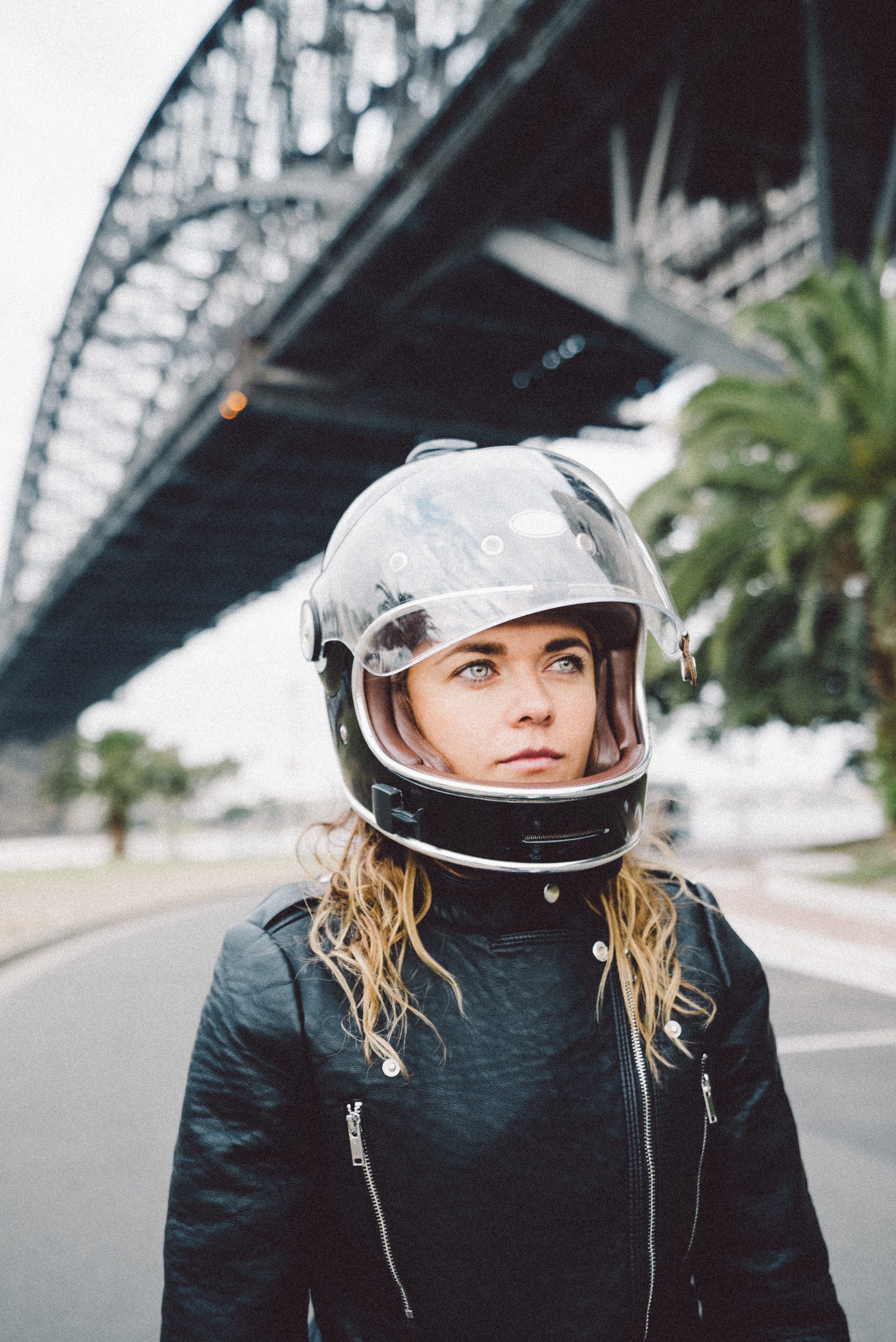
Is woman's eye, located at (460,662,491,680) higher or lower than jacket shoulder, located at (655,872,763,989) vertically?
higher

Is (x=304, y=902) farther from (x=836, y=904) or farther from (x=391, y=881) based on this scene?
(x=836, y=904)

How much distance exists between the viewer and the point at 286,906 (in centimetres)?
124

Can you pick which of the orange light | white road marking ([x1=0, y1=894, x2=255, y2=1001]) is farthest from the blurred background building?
white road marking ([x1=0, y1=894, x2=255, y2=1001])

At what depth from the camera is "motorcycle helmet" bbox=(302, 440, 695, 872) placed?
3.95ft

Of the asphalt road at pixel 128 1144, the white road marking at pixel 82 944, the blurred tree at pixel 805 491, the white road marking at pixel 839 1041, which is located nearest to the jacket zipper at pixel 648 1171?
the asphalt road at pixel 128 1144

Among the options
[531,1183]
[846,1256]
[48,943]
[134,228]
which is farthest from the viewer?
[134,228]

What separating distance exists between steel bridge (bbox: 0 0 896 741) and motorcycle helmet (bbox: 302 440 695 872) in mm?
8356

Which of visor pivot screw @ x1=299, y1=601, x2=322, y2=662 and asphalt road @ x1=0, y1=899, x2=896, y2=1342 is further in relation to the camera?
asphalt road @ x1=0, y1=899, x2=896, y2=1342

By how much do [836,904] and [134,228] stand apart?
85.5 feet

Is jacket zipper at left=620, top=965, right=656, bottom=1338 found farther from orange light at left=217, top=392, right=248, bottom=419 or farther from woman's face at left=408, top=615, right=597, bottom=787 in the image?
orange light at left=217, top=392, right=248, bottom=419

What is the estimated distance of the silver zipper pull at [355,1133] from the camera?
1.08 meters

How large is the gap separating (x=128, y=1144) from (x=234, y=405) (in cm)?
1368

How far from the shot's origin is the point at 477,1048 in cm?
112

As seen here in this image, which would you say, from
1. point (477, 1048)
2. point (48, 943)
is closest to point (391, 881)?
point (477, 1048)
